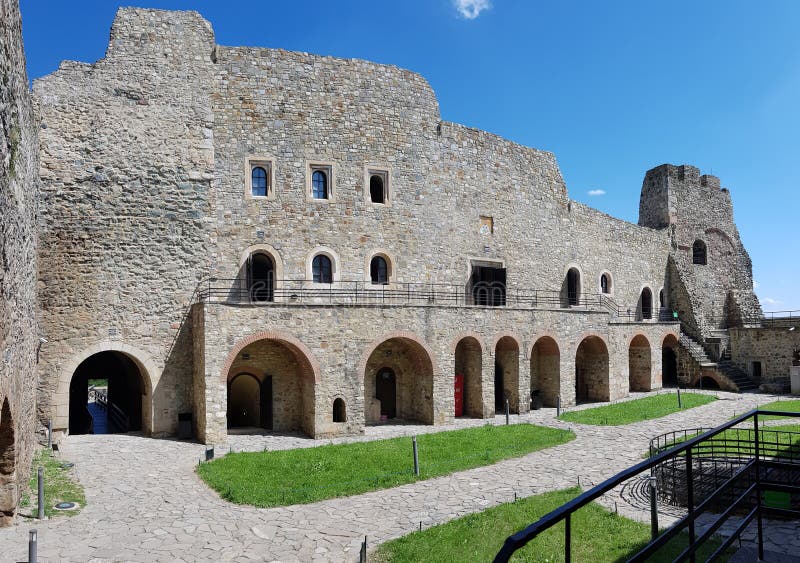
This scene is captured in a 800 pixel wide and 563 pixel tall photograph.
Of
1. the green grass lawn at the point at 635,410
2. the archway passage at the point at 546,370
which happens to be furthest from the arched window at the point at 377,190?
the green grass lawn at the point at 635,410

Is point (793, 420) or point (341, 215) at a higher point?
point (341, 215)

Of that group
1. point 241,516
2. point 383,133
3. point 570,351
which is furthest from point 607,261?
point 241,516

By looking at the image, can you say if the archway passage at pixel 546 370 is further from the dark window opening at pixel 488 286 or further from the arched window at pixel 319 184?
the arched window at pixel 319 184

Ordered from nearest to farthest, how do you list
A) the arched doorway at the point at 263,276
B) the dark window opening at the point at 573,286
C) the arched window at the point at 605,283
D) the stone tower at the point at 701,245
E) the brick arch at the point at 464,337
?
the arched doorway at the point at 263,276, the brick arch at the point at 464,337, the dark window opening at the point at 573,286, the arched window at the point at 605,283, the stone tower at the point at 701,245

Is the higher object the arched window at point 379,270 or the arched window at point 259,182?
the arched window at point 259,182

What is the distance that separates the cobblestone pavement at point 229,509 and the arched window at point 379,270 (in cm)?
791

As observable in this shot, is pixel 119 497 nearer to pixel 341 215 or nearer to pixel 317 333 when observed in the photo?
pixel 317 333

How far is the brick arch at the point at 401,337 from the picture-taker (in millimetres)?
19141

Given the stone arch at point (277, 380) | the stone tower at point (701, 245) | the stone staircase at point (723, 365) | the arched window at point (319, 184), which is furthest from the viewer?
the stone tower at point (701, 245)

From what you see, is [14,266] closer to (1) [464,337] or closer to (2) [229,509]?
(2) [229,509]

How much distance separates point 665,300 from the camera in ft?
117

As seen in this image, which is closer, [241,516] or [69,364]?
[241,516]

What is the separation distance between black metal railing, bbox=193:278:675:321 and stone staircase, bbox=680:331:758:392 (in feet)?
23.7

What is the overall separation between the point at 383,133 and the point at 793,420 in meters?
19.3
